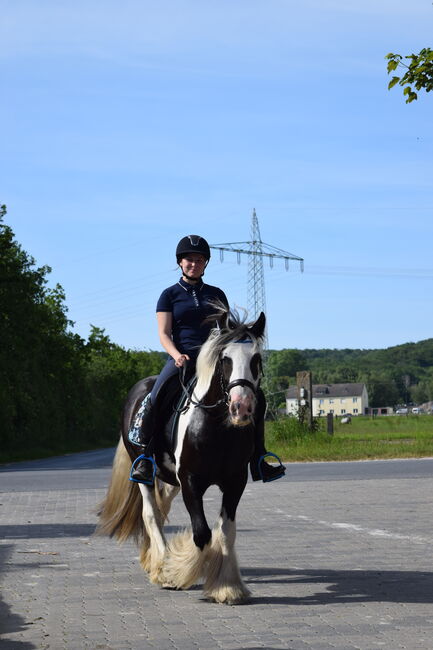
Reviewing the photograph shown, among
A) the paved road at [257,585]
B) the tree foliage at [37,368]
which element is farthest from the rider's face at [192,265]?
the tree foliage at [37,368]

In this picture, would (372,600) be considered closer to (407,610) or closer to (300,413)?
(407,610)

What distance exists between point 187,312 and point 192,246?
55 centimetres

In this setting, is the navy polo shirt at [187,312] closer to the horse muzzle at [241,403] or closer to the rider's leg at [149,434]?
the rider's leg at [149,434]

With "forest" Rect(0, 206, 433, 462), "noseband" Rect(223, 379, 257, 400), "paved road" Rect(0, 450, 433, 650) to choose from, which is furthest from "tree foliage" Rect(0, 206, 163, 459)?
"noseband" Rect(223, 379, 257, 400)

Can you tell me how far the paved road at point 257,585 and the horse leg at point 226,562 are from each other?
0.41 feet

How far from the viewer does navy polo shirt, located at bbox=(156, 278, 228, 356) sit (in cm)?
885

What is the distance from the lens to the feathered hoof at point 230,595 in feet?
25.2

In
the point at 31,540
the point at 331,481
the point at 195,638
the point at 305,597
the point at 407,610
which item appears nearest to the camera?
the point at 195,638

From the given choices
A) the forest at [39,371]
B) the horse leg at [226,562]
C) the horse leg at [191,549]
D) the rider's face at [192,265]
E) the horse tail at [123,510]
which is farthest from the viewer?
the forest at [39,371]

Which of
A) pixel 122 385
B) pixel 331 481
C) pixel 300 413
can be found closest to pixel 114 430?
pixel 122 385

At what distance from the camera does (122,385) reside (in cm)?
11419

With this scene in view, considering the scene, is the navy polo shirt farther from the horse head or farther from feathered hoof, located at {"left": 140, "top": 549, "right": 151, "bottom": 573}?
feathered hoof, located at {"left": 140, "top": 549, "right": 151, "bottom": 573}

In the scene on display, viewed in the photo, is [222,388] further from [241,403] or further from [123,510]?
[123,510]

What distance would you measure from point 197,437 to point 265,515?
270 inches
